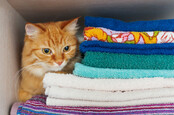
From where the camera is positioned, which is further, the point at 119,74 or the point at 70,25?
the point at 70,25

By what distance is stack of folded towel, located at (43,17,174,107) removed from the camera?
54cm

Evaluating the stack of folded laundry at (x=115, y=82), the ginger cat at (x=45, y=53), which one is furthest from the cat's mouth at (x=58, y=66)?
the stack of folded laundry at (x=115, y=82)

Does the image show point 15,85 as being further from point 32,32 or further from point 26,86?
point 32,32

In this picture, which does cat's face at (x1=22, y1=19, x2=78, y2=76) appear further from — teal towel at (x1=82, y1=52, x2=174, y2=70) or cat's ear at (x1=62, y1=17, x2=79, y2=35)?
teal towel at (x1=82, y1=52, x2=174, y2=70)

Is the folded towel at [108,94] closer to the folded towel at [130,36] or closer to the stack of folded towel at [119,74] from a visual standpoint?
the stack of folded towel at [119,74]

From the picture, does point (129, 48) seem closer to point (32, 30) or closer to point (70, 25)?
point (70, 25)

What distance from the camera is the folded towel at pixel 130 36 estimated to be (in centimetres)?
58

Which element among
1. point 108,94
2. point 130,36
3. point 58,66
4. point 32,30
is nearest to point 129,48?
point 130,36

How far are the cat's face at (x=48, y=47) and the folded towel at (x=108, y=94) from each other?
0.14m

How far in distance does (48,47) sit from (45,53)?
3cm

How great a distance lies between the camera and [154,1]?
637 mm

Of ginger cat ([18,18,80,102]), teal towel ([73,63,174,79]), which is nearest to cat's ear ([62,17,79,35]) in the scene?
ginger cat ([18,18,80,102])

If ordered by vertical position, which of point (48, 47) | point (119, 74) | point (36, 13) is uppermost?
point (36, 13)

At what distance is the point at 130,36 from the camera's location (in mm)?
590
